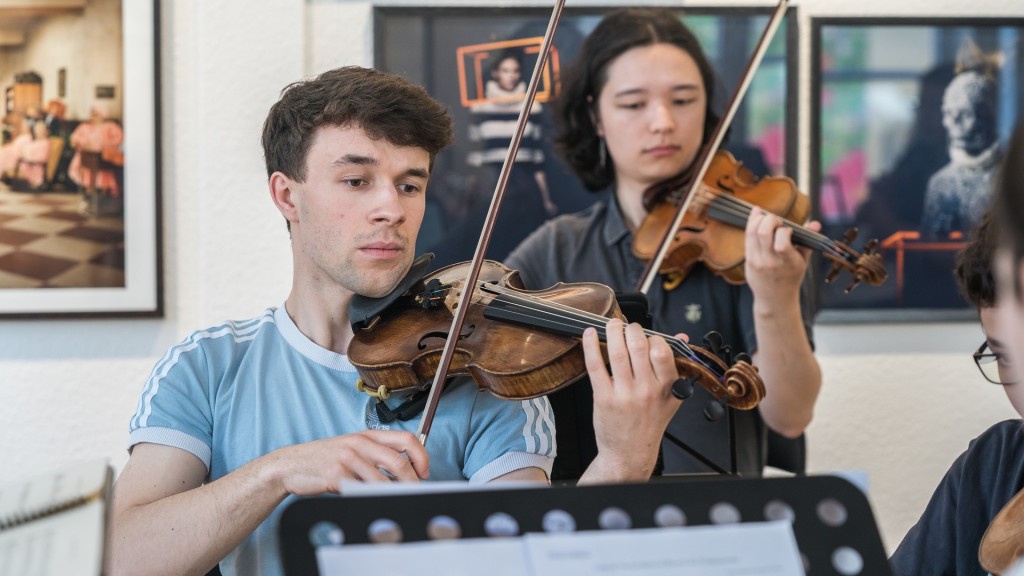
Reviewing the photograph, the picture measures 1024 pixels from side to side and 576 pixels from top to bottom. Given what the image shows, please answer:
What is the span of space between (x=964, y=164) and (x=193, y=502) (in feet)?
6.56

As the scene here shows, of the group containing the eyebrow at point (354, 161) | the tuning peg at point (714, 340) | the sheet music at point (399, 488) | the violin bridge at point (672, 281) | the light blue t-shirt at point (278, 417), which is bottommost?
the light blue t-shirt at point (278, 417)

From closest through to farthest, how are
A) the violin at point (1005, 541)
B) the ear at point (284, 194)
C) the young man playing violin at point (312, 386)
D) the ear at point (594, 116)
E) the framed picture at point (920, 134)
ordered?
the violin at point (1005, 541), the young man playing violin at point (312, 386), the ear at point (284, 194), the ear at point (594, 116), the framed picture at point (920, 134)

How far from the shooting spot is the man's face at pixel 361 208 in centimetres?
138

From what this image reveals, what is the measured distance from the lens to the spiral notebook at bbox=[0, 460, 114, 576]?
69cm

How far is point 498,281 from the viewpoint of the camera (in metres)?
1.52

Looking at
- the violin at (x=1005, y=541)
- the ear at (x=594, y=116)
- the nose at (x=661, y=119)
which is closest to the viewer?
the violin at (x=1005, y=541)

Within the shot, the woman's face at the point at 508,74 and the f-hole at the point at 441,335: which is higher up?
the woman's face at the point at 508,74

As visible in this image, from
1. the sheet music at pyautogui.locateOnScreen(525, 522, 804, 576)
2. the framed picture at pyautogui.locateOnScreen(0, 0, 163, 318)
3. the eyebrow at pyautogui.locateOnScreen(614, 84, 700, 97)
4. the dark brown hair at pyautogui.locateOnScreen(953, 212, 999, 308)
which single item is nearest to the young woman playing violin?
the eyebrow at pyautogui.locateOnScreen(614, 84, 700, 97)

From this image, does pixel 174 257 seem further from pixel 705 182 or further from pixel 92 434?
pixel 705 182

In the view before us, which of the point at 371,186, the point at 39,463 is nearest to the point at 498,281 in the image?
the point at 371,186

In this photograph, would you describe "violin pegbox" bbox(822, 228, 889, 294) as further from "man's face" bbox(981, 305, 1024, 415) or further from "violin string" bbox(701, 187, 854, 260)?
"man's face" bbox(981, 305, 1024, 415)

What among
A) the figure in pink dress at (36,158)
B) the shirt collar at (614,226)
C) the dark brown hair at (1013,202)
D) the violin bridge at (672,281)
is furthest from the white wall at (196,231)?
the dark brown hair at (1013,202)

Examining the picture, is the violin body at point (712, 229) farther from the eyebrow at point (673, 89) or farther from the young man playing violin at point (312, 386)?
the young man playing violin at point (312, 386)

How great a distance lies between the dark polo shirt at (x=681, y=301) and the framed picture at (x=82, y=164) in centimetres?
91
